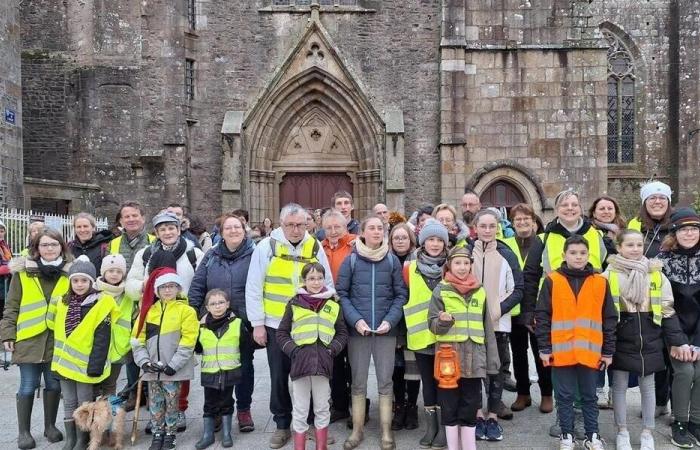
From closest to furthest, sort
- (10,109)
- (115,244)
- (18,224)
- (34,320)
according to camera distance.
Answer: (34,320) < (115,244) < (18,224) < (10,109)

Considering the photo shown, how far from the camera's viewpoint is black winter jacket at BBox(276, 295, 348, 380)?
492 centimetres

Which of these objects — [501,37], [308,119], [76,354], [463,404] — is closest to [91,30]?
[308,119]

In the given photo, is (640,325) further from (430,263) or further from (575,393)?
(430,263)

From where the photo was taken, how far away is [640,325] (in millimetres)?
5117

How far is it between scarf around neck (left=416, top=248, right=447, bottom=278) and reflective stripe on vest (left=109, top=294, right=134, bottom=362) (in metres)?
2.66

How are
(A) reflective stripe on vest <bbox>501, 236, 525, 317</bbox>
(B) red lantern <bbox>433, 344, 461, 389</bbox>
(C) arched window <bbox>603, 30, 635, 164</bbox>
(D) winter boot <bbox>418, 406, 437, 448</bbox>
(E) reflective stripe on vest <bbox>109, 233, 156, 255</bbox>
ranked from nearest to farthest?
(B) red lantern <bbox>433, 344, 461, 389</bbox>
(D) winter boot <bbox>418, 406, 437, 448</bbox>
(A) reflective stripe on vest <bbox>501, 236, 525, 317</bbox>
(E) reflective stripe on vest <bbox>109, 233, 156, 255</bbox>
(C) arched window <bbox>603, 30, 635, 164</bbox>

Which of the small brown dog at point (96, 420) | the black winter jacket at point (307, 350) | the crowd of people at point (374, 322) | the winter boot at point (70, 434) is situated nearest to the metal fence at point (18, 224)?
the crowd of people at point (374, 322)

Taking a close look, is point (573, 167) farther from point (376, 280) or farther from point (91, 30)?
point (91, 30)

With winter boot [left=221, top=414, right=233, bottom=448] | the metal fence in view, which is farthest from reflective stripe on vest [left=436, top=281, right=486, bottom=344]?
the metal fence

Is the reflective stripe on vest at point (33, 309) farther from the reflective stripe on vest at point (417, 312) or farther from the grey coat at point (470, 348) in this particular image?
the grey coat at point (470, 348)

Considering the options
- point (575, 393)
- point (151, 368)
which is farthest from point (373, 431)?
point (151, 368)

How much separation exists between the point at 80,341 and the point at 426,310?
2965 mm

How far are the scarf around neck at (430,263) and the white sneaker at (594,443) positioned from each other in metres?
1.78

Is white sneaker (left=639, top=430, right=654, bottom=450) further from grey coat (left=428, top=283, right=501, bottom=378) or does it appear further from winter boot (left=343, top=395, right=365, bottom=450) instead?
winter boot (left=343, top=395, right=365, bottom=450)
